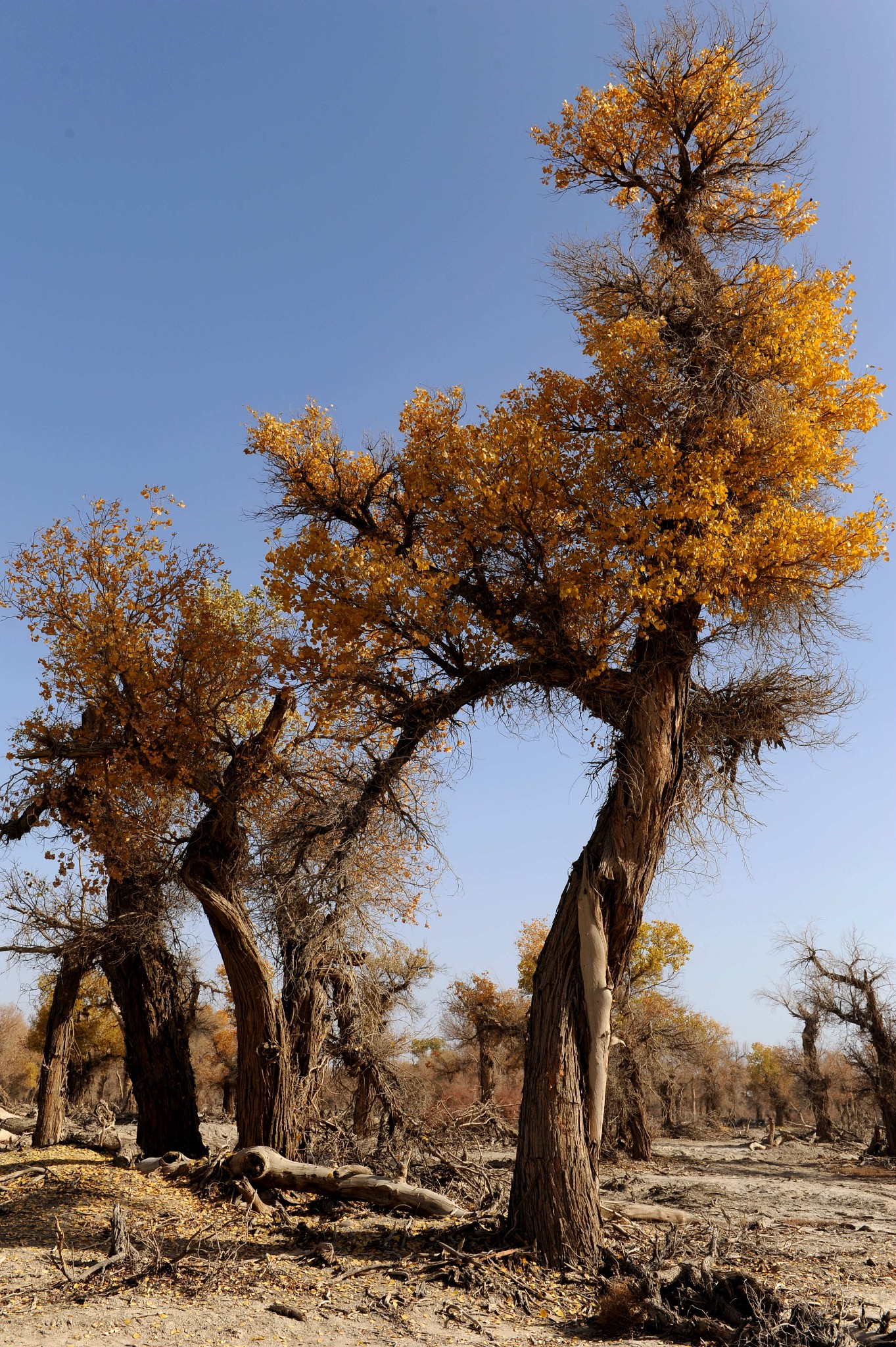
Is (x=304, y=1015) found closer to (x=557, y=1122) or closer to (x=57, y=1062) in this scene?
(x=557, y=1122)

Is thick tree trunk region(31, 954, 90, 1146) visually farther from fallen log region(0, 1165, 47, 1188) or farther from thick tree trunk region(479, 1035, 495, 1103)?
thick tree trunk region(479, 1035, 495, 1103)

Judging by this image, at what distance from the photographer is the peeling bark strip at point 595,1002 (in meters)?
8.16

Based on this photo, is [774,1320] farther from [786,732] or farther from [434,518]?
[434,518]

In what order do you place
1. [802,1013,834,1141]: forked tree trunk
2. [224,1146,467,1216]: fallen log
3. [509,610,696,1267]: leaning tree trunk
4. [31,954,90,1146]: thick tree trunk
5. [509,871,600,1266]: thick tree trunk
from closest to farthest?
[509,871,600,1266]: thick tree trunk, [509,610,696,1267]: leaning tree trunk, [224,1146,467,1216]: fallen log, [31,954,90,1146]: thick tree trunk, [802,1013,834,1141]: forked tree trunk

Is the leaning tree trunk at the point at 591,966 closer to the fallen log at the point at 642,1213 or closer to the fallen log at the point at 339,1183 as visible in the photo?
the fallen log at the point at 642,1213

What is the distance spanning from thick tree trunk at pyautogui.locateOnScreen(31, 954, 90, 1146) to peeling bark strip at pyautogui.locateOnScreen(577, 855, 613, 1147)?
10.2 m

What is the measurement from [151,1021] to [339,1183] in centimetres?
490

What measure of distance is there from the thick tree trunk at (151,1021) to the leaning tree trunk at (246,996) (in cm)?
160

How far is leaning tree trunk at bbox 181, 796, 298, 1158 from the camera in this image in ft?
34.6

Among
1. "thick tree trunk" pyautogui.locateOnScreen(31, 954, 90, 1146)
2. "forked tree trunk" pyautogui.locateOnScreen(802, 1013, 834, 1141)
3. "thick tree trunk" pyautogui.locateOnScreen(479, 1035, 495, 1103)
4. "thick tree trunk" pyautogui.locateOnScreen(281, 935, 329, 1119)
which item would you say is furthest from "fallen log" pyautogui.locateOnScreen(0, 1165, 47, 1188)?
"forked tree trunk" pyautogui.locateOnScreen(802, 1013, 834, 1141)

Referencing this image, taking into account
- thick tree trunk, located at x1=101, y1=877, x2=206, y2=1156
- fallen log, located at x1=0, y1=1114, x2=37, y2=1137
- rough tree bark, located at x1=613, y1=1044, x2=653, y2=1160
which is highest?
thick tree trunk, located at x1=101, y1=877, x2=206, y2=1156

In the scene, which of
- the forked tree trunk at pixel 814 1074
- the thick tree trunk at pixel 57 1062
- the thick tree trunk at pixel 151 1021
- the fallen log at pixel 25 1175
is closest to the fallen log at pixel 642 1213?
the fallen log at pixel 25 1175

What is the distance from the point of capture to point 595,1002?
8.28m

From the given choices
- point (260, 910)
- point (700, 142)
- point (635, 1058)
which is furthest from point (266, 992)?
point (635, 1058)
